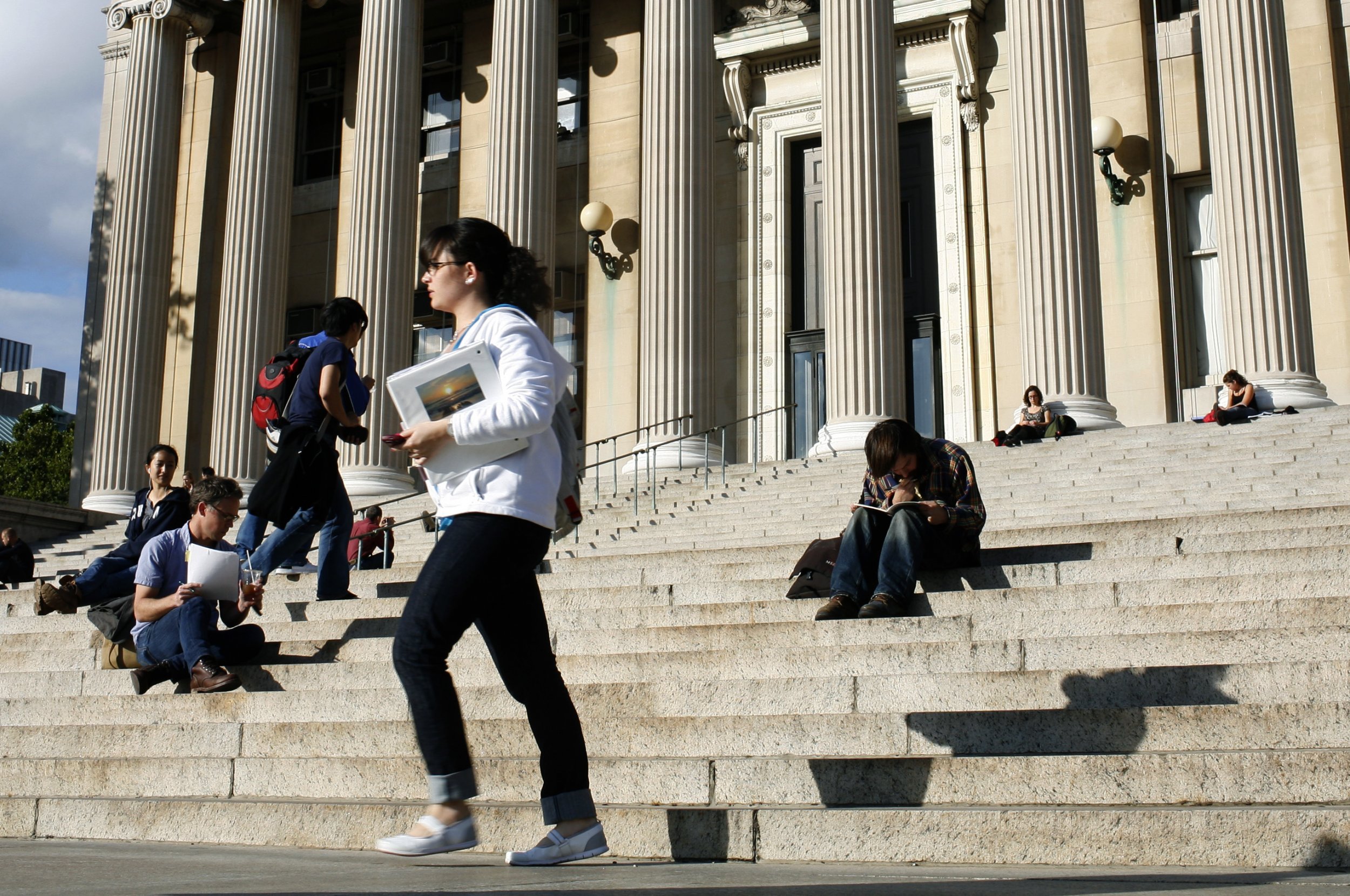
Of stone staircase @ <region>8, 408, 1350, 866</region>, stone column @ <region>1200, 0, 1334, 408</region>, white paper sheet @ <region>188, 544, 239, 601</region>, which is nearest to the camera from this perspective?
stone staircase @ <region>8, 408, 1350, 866</region>

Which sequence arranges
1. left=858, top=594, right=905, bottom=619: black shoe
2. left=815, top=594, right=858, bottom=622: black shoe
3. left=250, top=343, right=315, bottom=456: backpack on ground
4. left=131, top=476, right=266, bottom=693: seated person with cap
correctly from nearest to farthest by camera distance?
1. left=858, top=594, right=905, bottom=619: black shoe
2. left=815, top=594, right=858, bottom=622: black shoe
3. left=131, top=476, right=266, bottom=693: seated person with cap
4. left=250, top=343, right=315, bottom=456: backpack on ground

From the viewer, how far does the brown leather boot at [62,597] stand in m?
9.25

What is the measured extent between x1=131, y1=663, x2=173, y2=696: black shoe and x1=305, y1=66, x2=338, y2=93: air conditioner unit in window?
2323 cm

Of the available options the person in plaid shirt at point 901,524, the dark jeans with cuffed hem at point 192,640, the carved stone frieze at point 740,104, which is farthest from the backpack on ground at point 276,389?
the carved stone frieze at point 740,104

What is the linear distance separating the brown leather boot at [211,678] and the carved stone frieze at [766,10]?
1942 cm

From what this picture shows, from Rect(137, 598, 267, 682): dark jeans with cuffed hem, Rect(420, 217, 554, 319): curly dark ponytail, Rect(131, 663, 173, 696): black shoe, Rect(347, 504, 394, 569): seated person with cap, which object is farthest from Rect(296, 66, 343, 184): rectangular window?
Rect(420, 217, 554, 319): curly dark ponytail

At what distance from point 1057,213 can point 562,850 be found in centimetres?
1544

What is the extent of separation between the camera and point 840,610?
666cm

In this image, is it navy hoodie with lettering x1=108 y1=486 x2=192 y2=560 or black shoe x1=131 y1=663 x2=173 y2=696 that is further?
navy hoodie with lettering x1=108 y1=486 x2=192 y2=560

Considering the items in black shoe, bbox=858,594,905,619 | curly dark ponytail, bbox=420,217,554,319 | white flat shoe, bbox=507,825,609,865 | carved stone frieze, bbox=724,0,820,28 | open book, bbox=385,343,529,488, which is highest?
carved stone frieze, bbox=724,0,820,28

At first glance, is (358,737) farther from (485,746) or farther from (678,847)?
(678,847)

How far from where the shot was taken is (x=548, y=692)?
4062 millimetres

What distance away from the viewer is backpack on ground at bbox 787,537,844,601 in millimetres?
7328

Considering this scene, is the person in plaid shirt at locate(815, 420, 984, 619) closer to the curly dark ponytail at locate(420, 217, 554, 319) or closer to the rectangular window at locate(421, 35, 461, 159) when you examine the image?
the curly dark ponytail at locate(420, 217, 554, 319)
